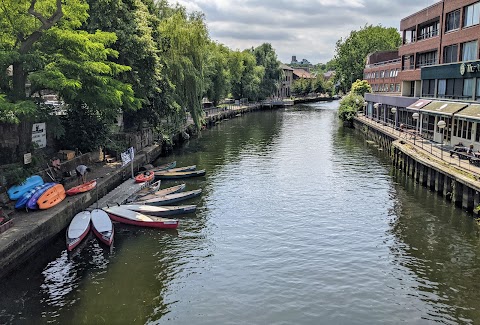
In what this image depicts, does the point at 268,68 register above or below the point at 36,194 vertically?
above

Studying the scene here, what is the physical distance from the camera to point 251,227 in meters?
25.6

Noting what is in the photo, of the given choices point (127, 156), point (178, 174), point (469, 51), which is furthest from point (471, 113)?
point (127, 156)

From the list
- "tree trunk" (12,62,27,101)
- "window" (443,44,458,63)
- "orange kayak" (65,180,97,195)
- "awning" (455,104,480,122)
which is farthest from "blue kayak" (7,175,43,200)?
"window" (443,44,458,63)

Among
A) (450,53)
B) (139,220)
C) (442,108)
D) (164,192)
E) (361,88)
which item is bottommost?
(139,220)

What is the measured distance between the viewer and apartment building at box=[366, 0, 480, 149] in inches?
1478

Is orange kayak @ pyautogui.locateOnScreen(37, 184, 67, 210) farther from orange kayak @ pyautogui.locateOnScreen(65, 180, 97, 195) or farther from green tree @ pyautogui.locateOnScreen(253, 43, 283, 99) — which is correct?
green tree @ pyautogui.locateOnScreen(253, 43, 283, 99)

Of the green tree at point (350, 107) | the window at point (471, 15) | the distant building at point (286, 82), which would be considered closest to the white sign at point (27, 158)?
the window at point (471, 15)

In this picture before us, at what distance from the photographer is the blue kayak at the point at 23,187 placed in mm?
23875

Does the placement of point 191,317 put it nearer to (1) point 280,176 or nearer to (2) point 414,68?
(1) point 280,176

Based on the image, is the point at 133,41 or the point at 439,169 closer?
the point at 439,169

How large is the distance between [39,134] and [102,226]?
1102cm

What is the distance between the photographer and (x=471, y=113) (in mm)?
35219

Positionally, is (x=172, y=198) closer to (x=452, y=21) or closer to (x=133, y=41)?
(x=133, y=41)

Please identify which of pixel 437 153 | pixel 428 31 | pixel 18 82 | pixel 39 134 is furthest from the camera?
pixel 428 31
